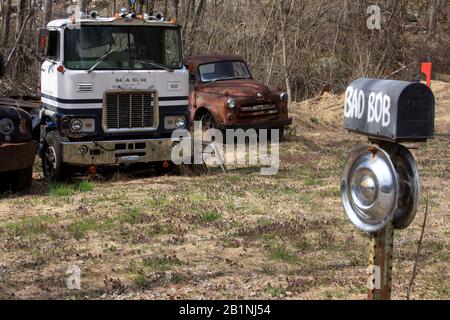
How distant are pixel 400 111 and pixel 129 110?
7.30 m

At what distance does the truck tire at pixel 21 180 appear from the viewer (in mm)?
9430

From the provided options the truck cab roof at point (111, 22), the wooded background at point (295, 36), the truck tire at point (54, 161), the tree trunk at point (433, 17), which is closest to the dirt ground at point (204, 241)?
the truck tire at point (54, 161)

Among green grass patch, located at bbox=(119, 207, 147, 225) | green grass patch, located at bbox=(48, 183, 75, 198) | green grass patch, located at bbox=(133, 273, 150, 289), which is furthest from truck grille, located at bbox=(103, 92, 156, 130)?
green grass patch, located at bbox=(133, 273, 150, 289)

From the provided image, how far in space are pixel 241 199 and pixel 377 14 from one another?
54.6 feet

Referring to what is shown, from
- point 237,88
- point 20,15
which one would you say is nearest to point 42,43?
point 237,88

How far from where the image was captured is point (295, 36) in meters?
22.1

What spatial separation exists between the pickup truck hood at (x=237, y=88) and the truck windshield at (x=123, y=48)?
356 cm

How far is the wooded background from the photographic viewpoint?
2111 centimetres

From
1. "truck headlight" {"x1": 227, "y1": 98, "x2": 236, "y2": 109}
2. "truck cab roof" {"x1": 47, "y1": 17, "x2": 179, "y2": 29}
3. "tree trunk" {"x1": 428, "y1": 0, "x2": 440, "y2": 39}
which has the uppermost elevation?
"truck cab roof" {"x1": 47, "y1": 17, "x2": 179, "y2": 29}

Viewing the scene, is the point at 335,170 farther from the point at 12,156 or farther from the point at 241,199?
the point at 12,156

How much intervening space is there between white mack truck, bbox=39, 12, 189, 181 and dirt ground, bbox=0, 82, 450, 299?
499mm

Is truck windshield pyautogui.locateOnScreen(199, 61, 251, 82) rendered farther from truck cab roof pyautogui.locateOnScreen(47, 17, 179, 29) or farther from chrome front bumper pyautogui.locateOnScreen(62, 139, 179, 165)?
chrome front bumper pyautogui.locateOnScreen(62, 139, 179, 165)

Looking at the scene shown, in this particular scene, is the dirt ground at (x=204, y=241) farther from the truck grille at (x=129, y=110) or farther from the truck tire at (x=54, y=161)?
the truck grille at (x=129, y=110)

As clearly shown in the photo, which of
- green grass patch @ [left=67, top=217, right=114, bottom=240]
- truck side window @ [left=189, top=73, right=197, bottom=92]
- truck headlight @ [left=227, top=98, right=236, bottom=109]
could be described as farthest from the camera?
truck side window @ [left=189, top=73, right=197, bottom=92]
